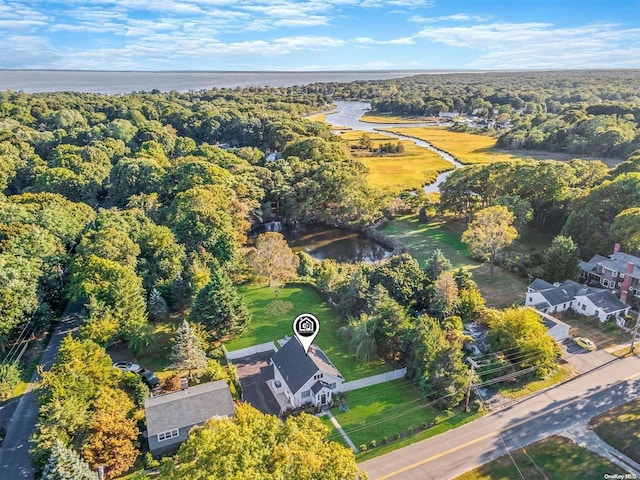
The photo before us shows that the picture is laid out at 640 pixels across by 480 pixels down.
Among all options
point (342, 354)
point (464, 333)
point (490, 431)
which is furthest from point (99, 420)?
point (464, 333)

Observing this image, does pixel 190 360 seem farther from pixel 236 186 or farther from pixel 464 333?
pixel 236 186

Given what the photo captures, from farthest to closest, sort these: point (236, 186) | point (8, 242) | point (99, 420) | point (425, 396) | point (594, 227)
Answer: point (236, 186) < point (594, 227) < point (8, 242) < point (425, 396) < point (99, 420)

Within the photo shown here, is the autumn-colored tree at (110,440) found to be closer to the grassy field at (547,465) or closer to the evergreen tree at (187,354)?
the evergreen tree at (187,354)

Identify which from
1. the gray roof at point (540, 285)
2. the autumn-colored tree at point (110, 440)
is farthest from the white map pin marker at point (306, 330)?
the gray roof at point (540, 285)

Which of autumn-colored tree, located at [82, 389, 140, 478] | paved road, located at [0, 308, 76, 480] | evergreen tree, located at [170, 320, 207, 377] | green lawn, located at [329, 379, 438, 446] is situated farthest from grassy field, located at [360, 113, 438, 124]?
autumn-colored tree, located at [82, 389, 140, 478]

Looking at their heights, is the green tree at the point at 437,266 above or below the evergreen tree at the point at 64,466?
above

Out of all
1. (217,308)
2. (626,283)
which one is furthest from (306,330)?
(626,283)

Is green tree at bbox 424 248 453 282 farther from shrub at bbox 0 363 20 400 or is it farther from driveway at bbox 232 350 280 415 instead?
shrub at bbox 0 363 20 400
